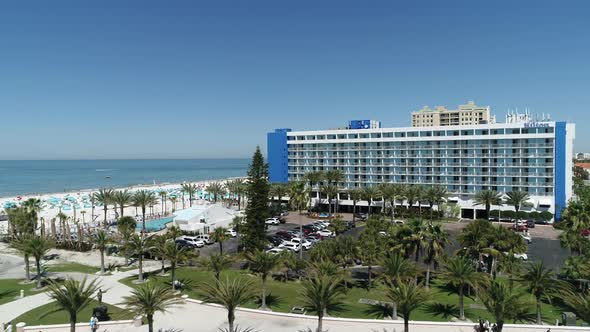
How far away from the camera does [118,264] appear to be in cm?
4812

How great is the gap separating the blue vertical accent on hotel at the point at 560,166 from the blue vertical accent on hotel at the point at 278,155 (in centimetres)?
6381

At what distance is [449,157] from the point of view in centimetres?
8744

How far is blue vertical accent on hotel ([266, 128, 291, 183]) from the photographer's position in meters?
110

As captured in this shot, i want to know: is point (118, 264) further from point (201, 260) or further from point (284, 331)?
point (284, 331)

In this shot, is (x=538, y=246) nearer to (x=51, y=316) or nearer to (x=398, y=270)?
(x=398, y=270)

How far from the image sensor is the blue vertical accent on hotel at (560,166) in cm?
7469

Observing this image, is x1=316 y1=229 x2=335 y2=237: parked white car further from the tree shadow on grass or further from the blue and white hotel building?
the blue and white hotel building

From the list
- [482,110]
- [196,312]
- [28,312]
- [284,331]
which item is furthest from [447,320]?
[482,110]

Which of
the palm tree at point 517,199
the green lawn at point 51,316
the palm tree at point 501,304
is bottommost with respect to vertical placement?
the green lawn at point 51,316

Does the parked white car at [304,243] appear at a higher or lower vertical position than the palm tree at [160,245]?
lower

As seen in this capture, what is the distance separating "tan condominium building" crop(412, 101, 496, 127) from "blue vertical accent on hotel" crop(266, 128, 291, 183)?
68928mm

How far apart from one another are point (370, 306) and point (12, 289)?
35.3 metres

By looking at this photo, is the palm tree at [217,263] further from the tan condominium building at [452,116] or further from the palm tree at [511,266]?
the tan condominium building at [452,116]

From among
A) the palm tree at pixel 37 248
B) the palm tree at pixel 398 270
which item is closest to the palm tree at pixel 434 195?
the palm tree at pixel 398 270
